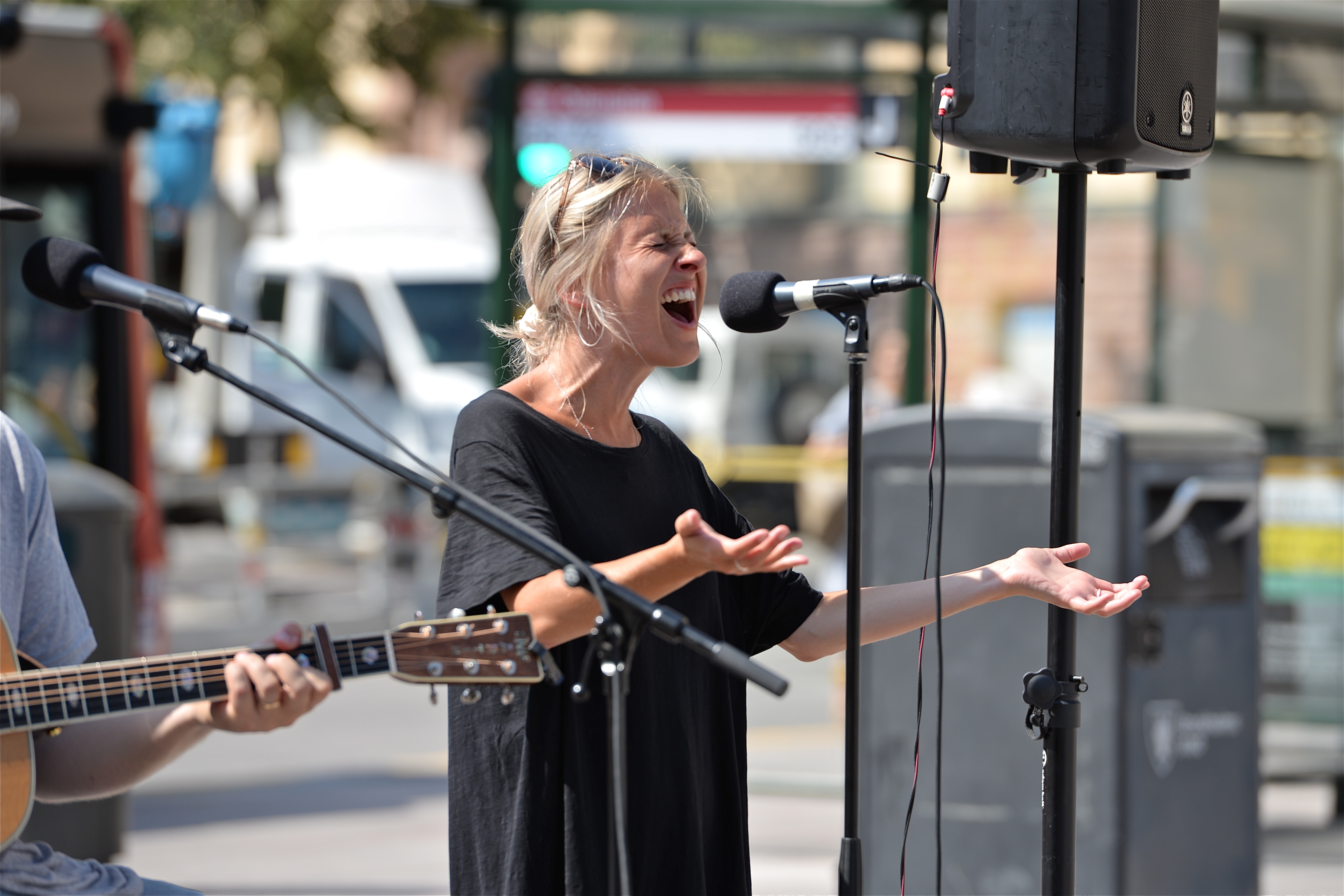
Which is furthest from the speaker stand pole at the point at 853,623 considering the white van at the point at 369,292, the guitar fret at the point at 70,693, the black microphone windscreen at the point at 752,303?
the white van at the point at 369,292

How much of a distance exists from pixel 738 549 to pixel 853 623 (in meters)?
0.50

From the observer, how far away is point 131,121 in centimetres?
750

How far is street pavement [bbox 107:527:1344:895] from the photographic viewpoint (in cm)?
525

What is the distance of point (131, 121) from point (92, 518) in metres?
3.14

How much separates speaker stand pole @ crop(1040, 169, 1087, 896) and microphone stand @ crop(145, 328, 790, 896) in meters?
0.88

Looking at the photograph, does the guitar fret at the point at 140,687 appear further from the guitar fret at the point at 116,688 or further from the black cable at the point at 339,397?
→ the black cable at the point at 339,397

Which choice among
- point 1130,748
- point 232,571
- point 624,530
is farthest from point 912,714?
point 232,571

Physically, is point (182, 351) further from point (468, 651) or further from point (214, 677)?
point (468, 651)

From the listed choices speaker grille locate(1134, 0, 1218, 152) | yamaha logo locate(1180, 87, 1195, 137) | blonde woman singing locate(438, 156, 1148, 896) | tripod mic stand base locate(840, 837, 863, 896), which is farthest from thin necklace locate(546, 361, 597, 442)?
yamaha logo locate(1180, 87, 1195, 137)

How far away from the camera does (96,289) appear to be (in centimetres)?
239

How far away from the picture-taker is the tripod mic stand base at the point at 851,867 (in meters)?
2.55

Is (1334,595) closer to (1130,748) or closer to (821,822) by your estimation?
(821,822)

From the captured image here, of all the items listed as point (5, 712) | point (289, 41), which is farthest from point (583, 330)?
point (289, 41)

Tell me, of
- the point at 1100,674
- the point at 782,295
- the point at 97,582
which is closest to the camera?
the point at 782,295
